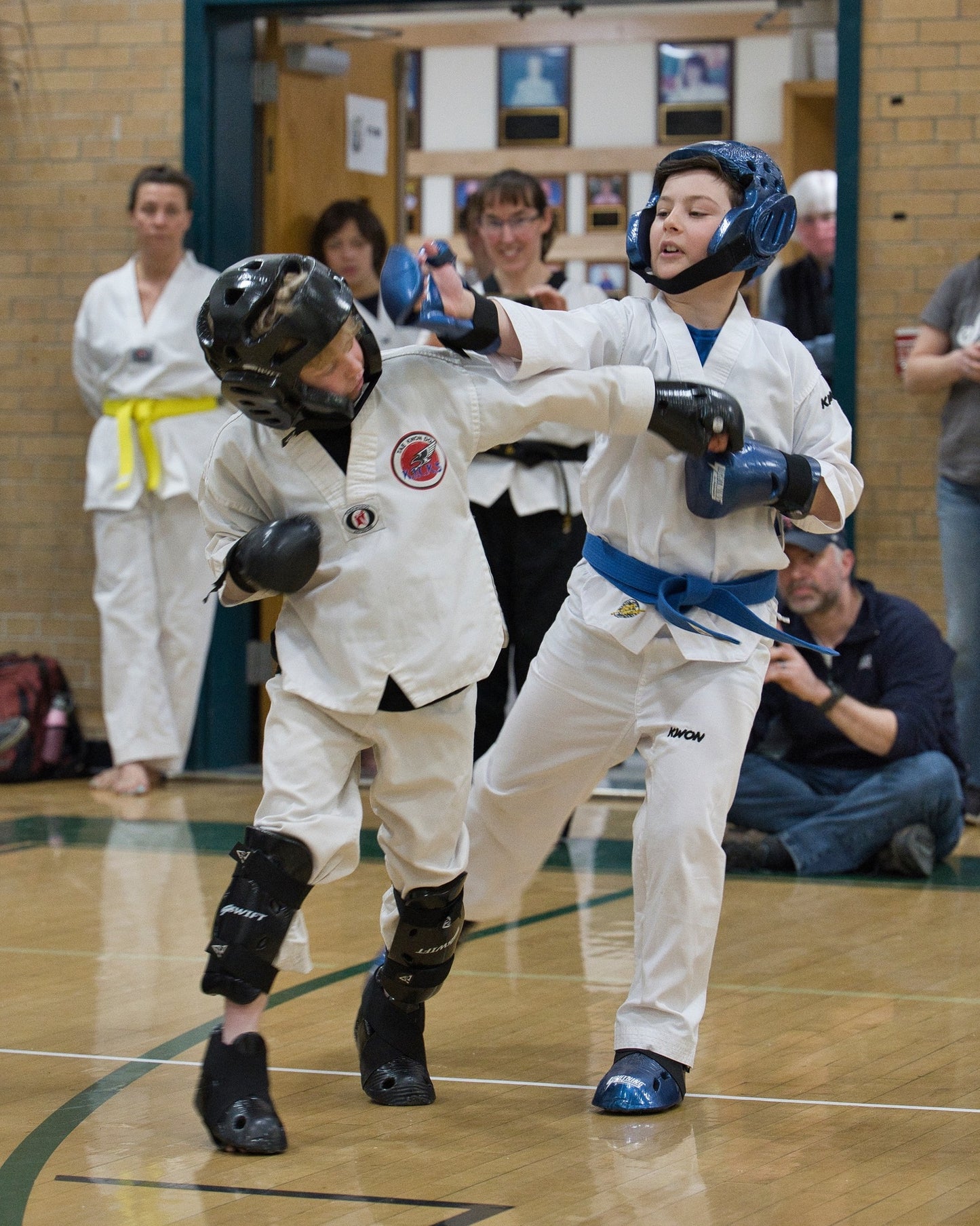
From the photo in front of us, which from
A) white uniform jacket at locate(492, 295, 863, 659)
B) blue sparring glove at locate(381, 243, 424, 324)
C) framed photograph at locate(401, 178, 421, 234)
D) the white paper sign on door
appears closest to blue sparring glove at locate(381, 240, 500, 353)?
blue sparring glove at locate(381, 243, 424, 324)

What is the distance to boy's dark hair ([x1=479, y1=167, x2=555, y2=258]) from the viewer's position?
17.9ft

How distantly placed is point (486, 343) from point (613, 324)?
1.41 ft

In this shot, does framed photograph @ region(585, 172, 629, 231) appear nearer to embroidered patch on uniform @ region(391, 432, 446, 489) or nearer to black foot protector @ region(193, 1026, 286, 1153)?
embroidered patch on uniform @ region(391, 432, 446, 489)

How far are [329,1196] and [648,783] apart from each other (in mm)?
962

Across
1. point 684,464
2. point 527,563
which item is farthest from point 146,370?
point 684,464

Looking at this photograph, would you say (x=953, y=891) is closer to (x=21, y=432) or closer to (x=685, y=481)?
(x=685, y=481)

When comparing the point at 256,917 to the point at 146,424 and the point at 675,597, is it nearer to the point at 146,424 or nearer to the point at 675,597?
the point at 675,597

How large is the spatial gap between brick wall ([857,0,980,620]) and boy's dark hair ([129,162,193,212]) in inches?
102

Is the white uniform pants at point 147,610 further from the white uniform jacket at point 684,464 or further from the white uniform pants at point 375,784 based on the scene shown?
the white uniform pants at point 375,784

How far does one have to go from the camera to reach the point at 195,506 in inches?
261

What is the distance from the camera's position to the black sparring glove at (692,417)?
2.92 metres

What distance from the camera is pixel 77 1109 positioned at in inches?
116

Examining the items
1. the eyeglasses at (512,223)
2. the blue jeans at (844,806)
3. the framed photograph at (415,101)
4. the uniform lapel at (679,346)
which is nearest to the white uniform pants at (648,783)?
the uniform lapel at (679,346)

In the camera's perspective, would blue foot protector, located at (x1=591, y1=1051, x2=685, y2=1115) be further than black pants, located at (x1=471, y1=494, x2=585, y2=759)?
No
